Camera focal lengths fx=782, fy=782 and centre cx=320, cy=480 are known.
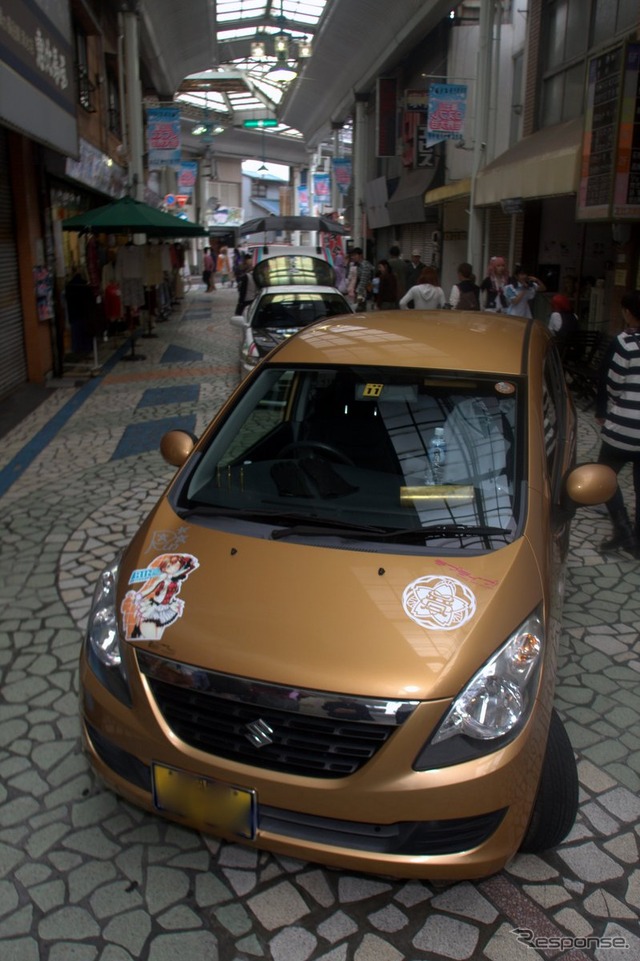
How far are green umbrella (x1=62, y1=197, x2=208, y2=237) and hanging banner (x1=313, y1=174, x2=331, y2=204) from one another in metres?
31.2

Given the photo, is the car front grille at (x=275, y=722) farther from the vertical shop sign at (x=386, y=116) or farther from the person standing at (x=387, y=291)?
the vertical shop sign at (x=386, y=116)

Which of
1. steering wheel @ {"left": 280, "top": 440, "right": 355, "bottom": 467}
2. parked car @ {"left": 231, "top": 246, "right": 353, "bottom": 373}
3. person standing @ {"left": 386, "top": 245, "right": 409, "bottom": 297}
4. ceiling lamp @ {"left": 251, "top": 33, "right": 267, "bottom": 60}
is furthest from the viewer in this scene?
ceiling lamp @ {"left": 251, "top": 33, "right": 267, "bottom": 60}

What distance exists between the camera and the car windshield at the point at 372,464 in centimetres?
304

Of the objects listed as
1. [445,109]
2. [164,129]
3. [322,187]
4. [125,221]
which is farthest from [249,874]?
[322,187]

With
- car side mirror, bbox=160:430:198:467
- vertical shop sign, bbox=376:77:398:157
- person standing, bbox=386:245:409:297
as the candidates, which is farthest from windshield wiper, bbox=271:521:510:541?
vertical shop sign, bbox=376:77:398:157

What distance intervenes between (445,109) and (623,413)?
1185 centimetres

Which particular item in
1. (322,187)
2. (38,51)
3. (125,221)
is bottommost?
(125,221)

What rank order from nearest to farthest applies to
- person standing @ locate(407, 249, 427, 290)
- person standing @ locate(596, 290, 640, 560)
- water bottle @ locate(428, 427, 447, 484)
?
water bottle @ locate(428, 427, 447, 484) → person standing @ locate(596, 290, 640, 560) → person standing @ locate(407, 249, 427, 290)

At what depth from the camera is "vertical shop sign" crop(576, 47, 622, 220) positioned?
9.09 m

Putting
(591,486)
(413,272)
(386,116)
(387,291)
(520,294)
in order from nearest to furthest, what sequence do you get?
(591,486) → (520,294) → (387,291) → (413,272) → (386,116)

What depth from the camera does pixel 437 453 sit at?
3377mm

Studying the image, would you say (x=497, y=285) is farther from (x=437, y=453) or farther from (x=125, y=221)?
(x=437, y=453)

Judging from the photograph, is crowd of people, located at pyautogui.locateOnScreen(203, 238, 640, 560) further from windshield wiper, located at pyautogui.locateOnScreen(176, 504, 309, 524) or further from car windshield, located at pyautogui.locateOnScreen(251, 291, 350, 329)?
windshield wiper, located at pyautogui.locateOnScreen(176, 504, 309, 524)

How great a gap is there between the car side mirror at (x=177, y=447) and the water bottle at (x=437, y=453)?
119 cm
